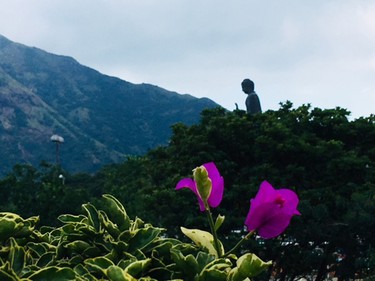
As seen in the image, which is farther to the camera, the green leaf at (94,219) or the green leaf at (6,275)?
the green leaf at (94,219)

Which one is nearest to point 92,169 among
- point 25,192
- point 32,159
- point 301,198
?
point 32,159

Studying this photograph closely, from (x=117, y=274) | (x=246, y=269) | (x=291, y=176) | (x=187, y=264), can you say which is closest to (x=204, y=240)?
(x=187, y=264)

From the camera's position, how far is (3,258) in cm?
221

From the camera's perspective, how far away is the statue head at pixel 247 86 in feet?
67.1

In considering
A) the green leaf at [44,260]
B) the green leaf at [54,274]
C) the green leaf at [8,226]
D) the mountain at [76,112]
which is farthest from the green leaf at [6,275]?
the mountain at [76,112]

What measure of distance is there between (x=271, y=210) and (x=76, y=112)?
538ft

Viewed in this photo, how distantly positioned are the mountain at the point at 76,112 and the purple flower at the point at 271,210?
12066 centimetres

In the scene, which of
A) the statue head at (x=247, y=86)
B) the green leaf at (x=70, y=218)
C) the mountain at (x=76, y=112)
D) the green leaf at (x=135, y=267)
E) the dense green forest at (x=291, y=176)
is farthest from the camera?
the mountain at (x=76, y=112)

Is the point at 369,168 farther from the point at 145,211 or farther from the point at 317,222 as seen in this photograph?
the point at 145,211

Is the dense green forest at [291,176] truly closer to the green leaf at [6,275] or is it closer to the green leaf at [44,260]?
the green leaf at [44,260]

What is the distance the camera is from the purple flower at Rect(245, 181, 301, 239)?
2.12 meters

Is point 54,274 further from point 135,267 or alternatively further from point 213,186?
point 213,186

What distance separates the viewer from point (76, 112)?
536ft

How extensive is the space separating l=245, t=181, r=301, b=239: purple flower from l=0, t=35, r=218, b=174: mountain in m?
121
